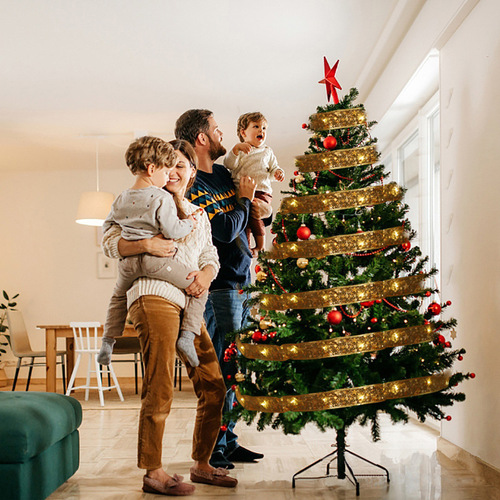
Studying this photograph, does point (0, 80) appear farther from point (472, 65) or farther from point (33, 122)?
point (472, 65)

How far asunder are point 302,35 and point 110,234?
7.71ft

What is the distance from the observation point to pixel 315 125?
7.24 ft

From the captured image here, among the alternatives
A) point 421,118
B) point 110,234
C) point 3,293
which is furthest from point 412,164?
point 3,293

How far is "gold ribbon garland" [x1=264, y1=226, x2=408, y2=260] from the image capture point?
2018mm

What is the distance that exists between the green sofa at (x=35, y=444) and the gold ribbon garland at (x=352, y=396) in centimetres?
72

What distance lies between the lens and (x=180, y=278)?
2.04 meters

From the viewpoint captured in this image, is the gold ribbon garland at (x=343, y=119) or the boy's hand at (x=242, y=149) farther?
the boy's hand at (x=242, y=149)

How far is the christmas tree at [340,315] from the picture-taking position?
6.37ft

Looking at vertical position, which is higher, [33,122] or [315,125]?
[33,122]

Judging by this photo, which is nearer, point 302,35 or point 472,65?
point 472,65

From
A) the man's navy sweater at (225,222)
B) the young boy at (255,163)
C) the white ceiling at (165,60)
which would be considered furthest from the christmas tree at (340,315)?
the white ceiling at (165,60)

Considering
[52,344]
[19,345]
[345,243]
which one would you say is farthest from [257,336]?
[19,345]

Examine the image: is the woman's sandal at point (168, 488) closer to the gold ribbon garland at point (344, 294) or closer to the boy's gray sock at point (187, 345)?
the boy's gray sock at point (187, 345)

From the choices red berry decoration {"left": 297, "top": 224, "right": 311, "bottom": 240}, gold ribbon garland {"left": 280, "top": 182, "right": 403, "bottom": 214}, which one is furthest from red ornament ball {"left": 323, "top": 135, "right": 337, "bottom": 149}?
red berry decoration {"left": 297, "top": 224, "right": 311, "bottom": 240}
